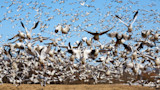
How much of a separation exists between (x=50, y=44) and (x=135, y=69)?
126cm

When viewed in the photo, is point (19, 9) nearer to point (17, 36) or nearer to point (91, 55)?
point (17, 36)

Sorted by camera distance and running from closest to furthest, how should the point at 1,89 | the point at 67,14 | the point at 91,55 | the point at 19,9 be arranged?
the point at 91,55 < the point at 67,14 < the point at 19,9 < the point at 1,89

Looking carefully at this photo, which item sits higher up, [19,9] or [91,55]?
[19,9]

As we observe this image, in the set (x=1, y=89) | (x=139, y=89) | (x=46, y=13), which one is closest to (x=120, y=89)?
(x=139, y=89)

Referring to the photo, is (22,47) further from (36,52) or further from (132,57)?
(132,57)

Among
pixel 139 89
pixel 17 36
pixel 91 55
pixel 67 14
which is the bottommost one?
pixel 139 89

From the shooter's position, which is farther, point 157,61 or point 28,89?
point 28,89

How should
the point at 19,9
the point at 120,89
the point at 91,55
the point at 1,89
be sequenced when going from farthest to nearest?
the point at 120,89 < the point at 1,89 < the point at 19,9 < the point at 91,55

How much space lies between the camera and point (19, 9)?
1169 cm

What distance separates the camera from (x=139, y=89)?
31.4 meters

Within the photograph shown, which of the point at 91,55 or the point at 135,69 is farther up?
the point at 91,55

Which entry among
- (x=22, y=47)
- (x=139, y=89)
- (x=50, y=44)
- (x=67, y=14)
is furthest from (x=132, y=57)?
(x=139, y=89)

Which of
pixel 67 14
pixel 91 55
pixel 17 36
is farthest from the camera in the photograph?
pixel 67 14

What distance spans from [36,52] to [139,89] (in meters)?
30.7
